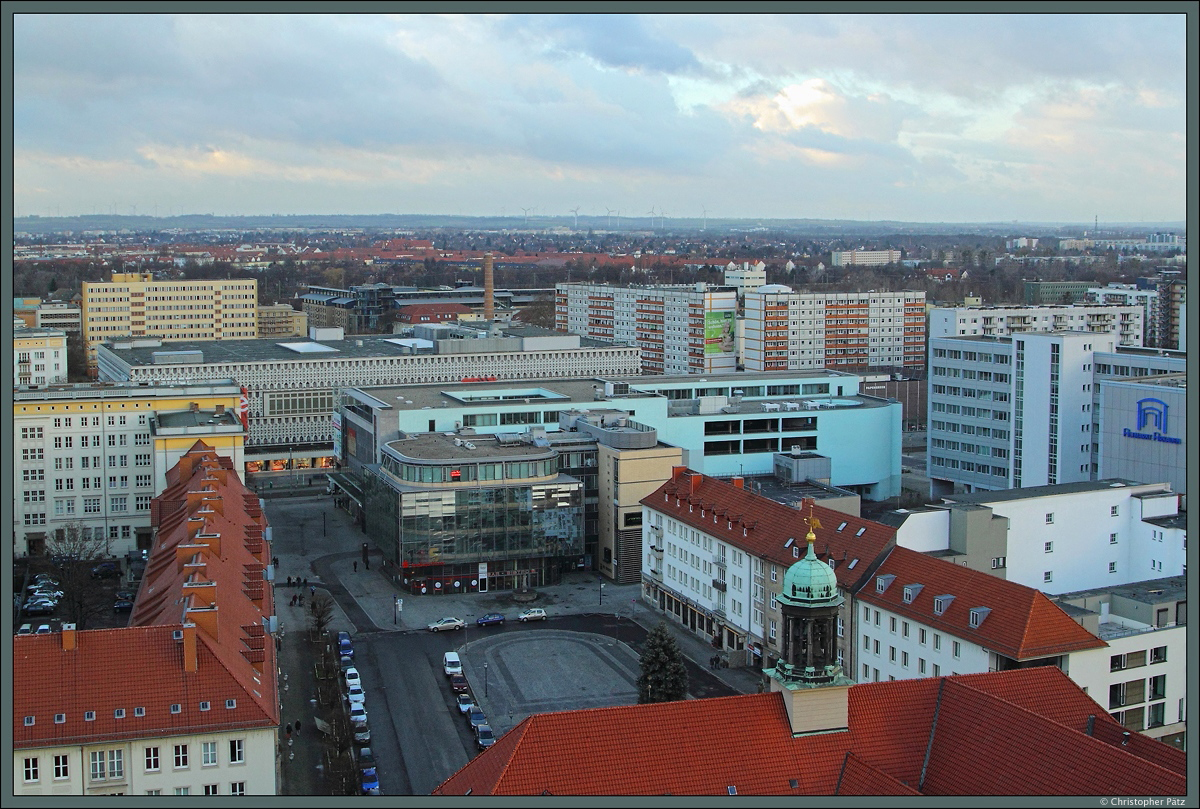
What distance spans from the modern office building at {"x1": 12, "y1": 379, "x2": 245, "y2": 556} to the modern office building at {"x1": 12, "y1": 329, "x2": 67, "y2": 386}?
34.8 m

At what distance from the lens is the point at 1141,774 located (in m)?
21.1

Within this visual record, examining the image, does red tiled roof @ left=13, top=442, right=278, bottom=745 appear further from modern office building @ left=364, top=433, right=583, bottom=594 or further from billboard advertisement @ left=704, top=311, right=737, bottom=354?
billboard advertisement @ left=704, top=311, right=737, bottom=354

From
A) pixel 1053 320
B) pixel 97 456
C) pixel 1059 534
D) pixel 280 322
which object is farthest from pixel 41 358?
pixel 1059 534

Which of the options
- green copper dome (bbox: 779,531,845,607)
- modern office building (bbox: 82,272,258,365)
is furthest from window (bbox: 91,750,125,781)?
modern office building (bbox: 82,272,258,365)

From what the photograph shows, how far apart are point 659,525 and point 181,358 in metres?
55.0

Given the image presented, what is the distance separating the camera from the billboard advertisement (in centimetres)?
11781

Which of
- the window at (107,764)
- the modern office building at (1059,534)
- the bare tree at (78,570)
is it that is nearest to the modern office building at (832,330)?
the modern office building at (1059,534)

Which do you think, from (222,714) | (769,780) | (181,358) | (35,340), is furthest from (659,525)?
(35,340)

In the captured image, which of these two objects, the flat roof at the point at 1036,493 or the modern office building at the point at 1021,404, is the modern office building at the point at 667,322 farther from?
the flat roof at the point at 1036,493

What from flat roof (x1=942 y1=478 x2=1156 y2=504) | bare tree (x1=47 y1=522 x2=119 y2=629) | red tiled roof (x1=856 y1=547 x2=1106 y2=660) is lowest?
bare tree (x1=47 y1=522 x2=119 y2=629)

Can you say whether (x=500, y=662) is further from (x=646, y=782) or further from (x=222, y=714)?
(x=646, y=782)

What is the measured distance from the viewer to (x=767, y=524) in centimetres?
4547

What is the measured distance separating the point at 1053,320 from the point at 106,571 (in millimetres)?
66222

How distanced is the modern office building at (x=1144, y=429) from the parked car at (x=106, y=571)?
47.6 meters
